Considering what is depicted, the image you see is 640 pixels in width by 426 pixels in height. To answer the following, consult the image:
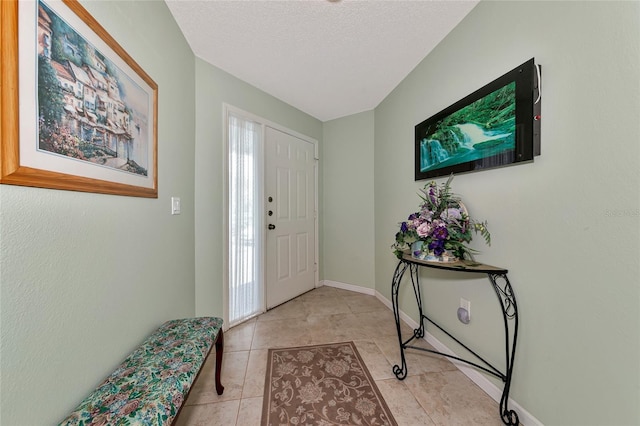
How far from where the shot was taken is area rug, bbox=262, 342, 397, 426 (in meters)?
1.23

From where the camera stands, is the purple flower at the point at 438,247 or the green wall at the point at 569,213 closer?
the green wall at the point at 569,213

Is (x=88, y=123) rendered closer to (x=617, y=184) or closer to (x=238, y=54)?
(x=238, y=54)

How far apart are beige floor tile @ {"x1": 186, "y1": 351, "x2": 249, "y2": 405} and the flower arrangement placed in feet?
5.00

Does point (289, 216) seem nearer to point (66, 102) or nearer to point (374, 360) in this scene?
point (374, 360)

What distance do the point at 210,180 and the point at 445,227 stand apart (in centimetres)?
192

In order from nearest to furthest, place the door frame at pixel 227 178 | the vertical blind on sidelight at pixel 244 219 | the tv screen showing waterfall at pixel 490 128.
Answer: the tv screen showing waterfall at pixel 490 128 < the door frame at pixel 227 178 < the vertical blind on sidelight at pixel 244 219

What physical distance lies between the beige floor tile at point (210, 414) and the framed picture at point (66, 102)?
1.26m

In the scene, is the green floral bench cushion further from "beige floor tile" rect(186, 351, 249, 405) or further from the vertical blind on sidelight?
the vertical blind on sidelight

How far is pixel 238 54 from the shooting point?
6.25ft

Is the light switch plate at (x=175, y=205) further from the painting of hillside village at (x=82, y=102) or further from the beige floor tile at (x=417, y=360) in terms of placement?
the beige floor tile at (x=417, y=360)

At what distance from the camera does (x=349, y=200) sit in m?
3.16

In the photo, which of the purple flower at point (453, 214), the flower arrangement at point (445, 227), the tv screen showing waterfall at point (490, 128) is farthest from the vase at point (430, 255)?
the tv screen showing waterfall at point (490, 128)

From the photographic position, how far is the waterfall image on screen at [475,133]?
122 cm

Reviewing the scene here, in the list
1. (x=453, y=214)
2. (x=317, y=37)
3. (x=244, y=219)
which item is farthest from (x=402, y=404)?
(x=317, y=37)
